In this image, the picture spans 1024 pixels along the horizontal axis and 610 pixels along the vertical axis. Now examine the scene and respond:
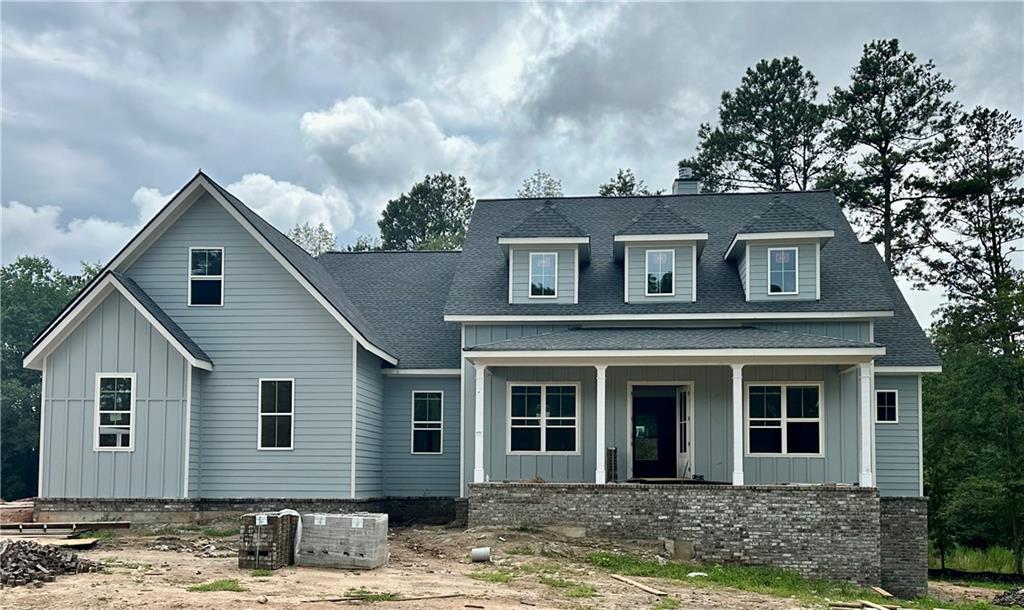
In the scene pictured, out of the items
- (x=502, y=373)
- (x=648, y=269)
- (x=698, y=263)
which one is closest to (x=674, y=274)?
(x=648, y=269)

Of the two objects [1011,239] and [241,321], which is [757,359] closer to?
[241,321]

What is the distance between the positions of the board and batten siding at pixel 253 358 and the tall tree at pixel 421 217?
33.1 meters

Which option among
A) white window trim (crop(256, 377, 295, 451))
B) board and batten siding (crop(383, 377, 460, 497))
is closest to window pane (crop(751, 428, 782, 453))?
Answer: board and batten siding (crop(383, 377, 460, 497))

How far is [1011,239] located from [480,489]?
959 inches

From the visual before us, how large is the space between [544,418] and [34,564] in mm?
11186

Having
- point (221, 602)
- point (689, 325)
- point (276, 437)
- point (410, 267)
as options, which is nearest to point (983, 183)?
point (689, 325)

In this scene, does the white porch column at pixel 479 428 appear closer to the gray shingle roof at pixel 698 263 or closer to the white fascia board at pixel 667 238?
the gray shingle roof at pixel 698 263

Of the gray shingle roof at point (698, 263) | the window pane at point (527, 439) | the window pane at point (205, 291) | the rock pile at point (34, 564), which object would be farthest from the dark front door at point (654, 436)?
the rock pile at point (34, 564)

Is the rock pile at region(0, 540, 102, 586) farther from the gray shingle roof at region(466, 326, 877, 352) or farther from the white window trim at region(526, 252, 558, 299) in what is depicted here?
the white window trim at region(526, 252, 558, 299)

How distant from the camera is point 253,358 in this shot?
22328 millimetres

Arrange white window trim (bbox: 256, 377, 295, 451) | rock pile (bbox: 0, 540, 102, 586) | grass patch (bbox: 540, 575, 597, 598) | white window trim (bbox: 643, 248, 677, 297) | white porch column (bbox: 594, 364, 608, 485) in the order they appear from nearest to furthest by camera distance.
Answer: rock pile (bbox: 0, 540, 102, 586) → grass patch (bbox: 540, 575, 597, 598) → white porch column (bbox: 594, 364, 608, 485) → white window trim (bbox: 256, 377, 295, 451) → white window trim (bbox: 643, 248, 677, 297)

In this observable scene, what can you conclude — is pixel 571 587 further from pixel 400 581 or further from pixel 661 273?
pixel 661 273

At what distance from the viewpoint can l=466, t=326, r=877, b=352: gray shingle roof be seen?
20.9 m

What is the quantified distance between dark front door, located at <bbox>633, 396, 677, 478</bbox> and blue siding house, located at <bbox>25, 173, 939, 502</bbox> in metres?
0.05
